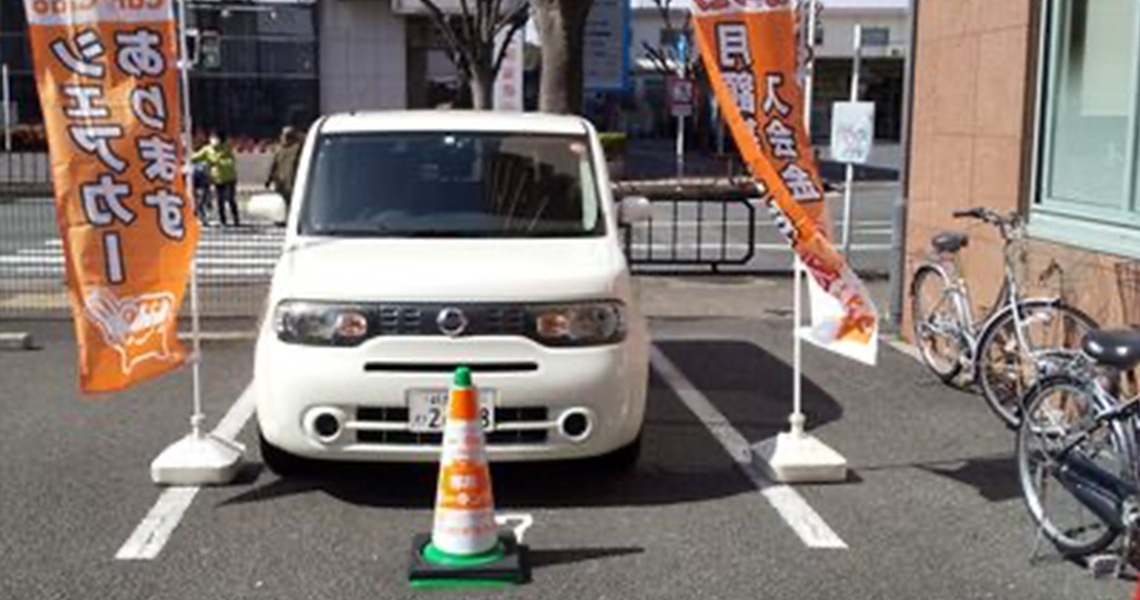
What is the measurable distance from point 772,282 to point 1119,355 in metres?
9.25

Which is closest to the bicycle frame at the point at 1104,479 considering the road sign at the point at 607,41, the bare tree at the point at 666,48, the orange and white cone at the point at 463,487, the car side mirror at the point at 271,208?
the orange and white cone at the point at 463,487

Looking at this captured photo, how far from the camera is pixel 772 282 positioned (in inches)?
553

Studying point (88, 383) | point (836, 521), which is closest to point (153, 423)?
point (88, 383)

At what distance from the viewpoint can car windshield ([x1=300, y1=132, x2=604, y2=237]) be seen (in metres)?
6.55

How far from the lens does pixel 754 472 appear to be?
662 centimetres

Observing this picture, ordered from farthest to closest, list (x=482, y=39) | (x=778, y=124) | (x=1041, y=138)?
1. (x=482, y=39)
2. (x=1041, y=138)
3. (x=778, y=124)

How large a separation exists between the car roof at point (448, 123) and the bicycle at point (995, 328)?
2.73 m

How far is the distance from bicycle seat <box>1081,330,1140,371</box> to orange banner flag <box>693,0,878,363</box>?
1.49 m

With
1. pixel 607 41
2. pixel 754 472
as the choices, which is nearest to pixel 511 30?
pixel 607 41

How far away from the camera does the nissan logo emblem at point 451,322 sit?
A: 18.5 ft

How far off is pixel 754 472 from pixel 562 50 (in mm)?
10607

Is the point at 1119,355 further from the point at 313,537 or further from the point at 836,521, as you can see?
the point at 313,537

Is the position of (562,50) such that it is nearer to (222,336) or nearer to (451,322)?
(222,336)

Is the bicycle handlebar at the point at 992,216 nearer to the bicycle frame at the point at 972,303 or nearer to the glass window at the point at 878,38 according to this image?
the bicycle frame at the point at 972,303
